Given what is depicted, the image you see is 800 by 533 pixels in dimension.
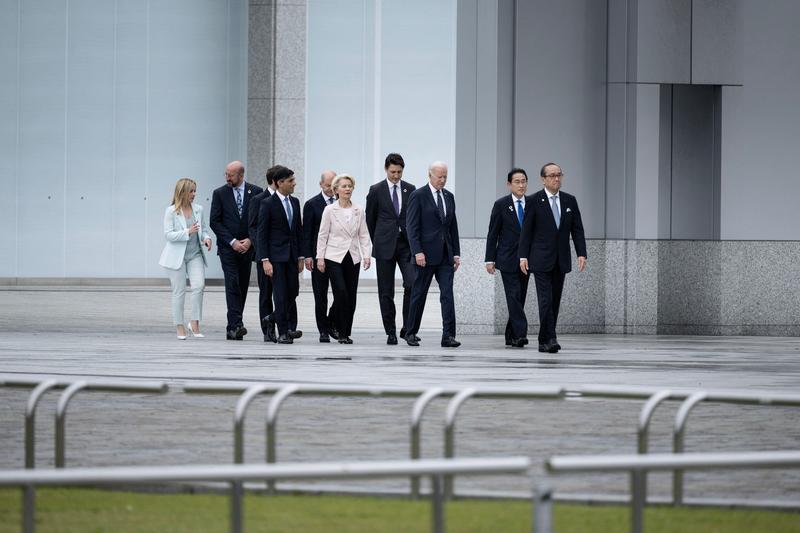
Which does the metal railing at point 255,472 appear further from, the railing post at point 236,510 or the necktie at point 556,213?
the necktie at point 556,213

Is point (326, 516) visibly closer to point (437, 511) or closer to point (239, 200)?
point (437, 511)

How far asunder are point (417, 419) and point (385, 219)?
1161cm

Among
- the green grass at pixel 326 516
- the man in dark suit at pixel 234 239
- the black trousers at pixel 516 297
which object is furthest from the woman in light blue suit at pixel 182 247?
the green grass at pixel 326 516

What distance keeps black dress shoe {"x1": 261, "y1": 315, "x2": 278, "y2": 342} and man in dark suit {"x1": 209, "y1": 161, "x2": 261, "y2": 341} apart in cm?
30

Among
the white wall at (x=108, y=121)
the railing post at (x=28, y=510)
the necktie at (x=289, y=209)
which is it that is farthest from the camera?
the white wall at (x=108, y=121)

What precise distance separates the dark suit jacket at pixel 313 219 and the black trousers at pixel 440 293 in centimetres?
169

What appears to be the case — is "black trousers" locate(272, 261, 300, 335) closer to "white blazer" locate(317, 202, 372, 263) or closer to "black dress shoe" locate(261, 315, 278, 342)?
"black dress shoe" locate(261, 315, 278, 342)

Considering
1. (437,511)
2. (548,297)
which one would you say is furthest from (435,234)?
(437,511)

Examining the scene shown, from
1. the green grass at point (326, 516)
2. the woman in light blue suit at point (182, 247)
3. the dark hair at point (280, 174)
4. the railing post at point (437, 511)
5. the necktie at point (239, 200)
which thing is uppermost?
the dark hair at point (280, 174)

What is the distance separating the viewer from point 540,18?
20.5 metres

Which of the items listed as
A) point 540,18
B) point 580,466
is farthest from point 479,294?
point 580,466

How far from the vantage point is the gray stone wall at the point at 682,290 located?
20375 mm

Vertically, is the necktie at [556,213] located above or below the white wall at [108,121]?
below

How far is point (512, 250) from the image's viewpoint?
57.0ft
